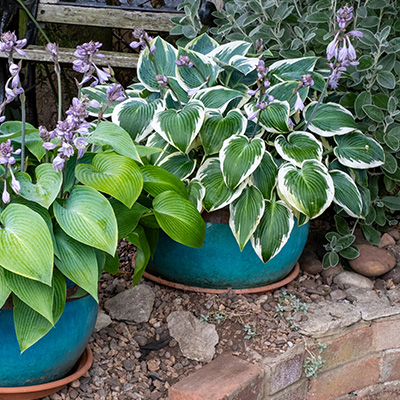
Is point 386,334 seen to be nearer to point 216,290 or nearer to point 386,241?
point 386,241

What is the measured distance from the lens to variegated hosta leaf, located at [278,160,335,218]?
183 centimetres

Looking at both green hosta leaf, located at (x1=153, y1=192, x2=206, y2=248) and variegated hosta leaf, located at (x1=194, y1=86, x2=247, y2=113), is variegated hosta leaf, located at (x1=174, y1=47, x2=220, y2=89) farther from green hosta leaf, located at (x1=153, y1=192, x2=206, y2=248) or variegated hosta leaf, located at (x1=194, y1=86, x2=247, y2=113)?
green hosta leaf, located at (x1=153, y1=192, x2=206, y2=248)

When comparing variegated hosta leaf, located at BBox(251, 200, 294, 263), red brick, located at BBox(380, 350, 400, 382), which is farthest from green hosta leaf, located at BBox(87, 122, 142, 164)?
red brick, located at BBox(380, 350, 400, 382)

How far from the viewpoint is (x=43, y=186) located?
4.55 ft

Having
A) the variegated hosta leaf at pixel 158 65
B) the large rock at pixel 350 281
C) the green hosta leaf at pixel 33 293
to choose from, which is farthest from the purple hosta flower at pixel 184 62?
the large rock at pixel 350 281

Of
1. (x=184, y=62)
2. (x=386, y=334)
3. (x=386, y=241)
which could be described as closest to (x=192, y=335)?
(x=386, y=334)

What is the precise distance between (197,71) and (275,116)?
327 mm

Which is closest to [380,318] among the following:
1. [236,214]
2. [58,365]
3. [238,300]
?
[238,300]

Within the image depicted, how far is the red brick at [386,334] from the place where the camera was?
2.18 metres

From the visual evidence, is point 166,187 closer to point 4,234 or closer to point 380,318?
point 4,234

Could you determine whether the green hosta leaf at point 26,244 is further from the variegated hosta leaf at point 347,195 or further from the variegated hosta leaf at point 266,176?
the variegated hosta leaf at point 347,195

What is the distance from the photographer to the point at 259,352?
1866 millimetres

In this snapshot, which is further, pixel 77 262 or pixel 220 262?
pixel 220 262

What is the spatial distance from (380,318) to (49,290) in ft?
4.35
